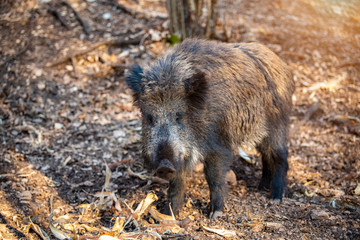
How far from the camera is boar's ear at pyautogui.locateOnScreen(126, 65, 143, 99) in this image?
3.80 metres

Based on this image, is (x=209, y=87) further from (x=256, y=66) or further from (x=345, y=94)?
(x=345, y=94)

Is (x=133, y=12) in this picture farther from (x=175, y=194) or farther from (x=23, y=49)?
(x=175, y=194)

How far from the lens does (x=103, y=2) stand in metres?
8.23

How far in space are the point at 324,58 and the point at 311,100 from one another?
1.36m

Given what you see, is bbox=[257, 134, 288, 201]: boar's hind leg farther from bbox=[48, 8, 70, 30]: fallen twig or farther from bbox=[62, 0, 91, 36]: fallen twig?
bbox=[48, 8, 70, 30]: fallen twig

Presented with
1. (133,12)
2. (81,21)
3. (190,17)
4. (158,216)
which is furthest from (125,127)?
Result: (133,12)

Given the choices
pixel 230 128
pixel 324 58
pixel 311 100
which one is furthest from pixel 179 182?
pixel 324 58

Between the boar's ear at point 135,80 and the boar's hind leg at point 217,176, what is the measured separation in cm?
96

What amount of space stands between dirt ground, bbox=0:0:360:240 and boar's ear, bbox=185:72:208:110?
1.12 m

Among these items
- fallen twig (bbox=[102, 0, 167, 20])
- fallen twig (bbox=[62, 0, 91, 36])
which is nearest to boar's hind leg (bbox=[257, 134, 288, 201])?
fallen twig (bbox=[102, 0, 167, 20])

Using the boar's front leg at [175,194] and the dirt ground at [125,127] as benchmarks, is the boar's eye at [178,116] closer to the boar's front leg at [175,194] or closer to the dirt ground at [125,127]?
the boar's front leg at [175,194]

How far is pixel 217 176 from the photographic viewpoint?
3961 millimetres

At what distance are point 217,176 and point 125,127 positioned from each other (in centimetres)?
215

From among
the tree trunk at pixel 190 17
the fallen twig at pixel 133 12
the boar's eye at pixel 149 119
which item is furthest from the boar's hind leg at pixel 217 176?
the fallen twig at pixel 133 12
